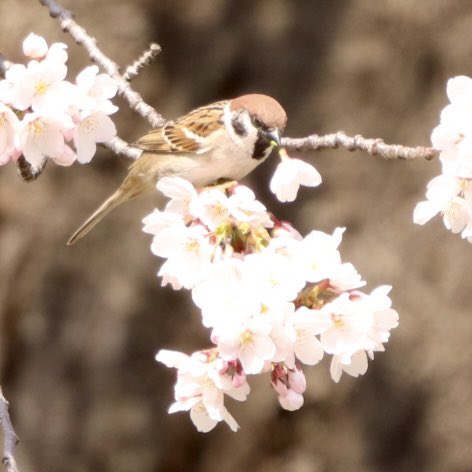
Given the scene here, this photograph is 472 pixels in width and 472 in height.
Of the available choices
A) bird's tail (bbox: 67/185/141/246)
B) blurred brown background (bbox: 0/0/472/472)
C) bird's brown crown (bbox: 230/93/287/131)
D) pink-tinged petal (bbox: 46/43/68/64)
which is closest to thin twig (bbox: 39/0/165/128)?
bird's tail (bbox: 67/185/141/246)

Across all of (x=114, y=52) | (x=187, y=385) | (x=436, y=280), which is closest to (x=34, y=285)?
(x=114, y=52)

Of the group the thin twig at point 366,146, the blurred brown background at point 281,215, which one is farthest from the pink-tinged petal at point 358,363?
the blurred brown background at point 281,215

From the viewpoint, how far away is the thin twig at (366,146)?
2064mm

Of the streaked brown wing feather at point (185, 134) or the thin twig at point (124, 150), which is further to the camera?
the thin twig at point (124, 150)

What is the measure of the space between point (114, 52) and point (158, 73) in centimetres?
22

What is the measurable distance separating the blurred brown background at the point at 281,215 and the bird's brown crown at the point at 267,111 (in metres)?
2.25

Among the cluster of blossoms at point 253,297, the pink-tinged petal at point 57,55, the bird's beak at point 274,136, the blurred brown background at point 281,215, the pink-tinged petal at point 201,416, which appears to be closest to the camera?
the cluster of blossoms at point 253,297

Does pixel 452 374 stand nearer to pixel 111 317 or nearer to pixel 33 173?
pixel 111 317

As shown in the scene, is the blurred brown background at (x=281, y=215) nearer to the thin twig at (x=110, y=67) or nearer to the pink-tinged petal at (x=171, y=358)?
the thin twig at (x=110, y=67)

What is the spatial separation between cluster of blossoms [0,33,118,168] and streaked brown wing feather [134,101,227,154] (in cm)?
41

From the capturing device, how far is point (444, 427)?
185 inches

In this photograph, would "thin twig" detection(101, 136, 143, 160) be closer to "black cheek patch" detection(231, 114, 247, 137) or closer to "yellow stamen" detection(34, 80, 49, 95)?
"black cheek patch" detection(231, 114, 247, 137)

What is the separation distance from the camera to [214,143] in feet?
8.46

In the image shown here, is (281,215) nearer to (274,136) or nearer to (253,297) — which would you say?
(274,136)
